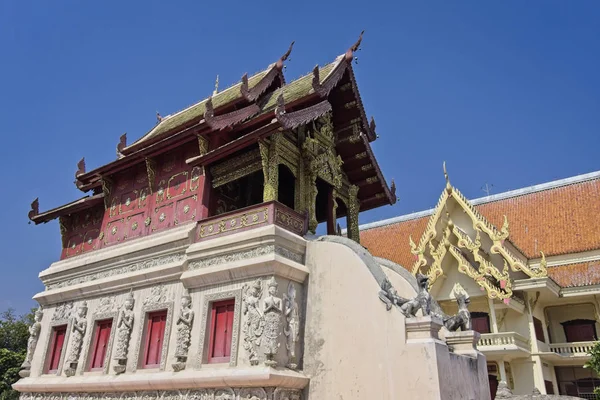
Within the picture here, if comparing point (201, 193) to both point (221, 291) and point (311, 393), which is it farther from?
point (311, 393)

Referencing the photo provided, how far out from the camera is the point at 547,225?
18188 millimetres

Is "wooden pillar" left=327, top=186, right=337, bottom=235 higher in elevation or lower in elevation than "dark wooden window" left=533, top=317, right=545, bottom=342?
higher

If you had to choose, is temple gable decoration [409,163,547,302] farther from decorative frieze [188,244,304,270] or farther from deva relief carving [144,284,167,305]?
deva relief carving [144,284,167,305]

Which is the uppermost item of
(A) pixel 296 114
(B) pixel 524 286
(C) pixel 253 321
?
(A) pixel 296 114

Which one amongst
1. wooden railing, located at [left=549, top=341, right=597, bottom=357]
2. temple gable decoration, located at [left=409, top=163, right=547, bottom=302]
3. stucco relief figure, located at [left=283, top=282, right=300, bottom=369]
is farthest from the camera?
wooden railing, located at [left=549, top=341, right=597, bottom=357]

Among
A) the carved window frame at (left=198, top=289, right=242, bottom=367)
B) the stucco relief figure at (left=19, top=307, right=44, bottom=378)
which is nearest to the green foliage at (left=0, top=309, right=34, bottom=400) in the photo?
the stucco relief figure at (left=19, top=307, right=44, bottom=378)

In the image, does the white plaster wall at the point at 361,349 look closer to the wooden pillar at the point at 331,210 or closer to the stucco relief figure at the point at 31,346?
the wooden pillar at the point at 331,210

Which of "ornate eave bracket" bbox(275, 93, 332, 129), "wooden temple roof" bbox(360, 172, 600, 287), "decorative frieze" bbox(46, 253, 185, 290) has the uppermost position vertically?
"wooden temple roof" bbox(360, 172, 600, 287)

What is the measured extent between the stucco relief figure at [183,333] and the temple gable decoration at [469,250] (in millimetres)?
8270

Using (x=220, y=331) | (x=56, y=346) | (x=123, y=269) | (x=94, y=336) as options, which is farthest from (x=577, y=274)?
(x=56, y=346)

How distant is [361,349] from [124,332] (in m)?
5.12

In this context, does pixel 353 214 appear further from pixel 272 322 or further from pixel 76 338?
pixel 76 338

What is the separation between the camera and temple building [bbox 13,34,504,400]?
7645 mm

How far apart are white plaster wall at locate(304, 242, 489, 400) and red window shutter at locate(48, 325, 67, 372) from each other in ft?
22.0
